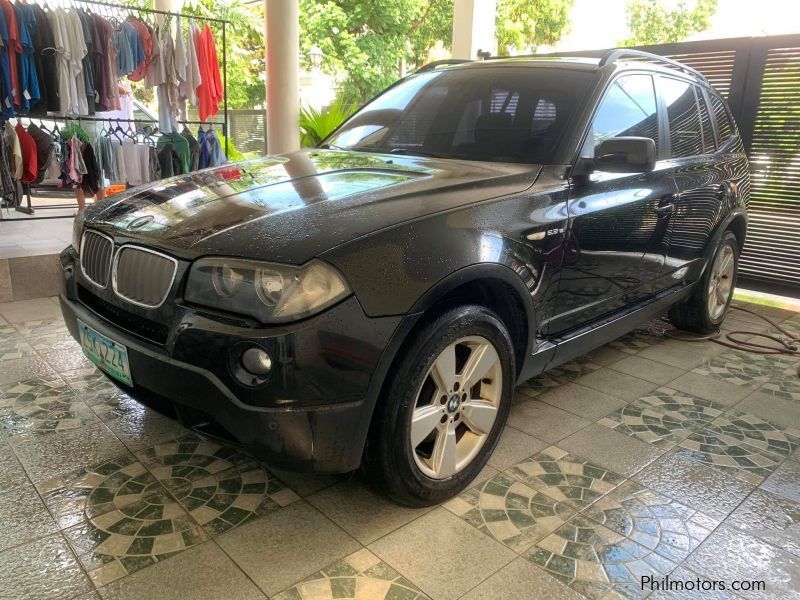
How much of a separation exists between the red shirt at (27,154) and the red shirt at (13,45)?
241 mm

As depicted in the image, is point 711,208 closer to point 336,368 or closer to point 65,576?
point 336,368

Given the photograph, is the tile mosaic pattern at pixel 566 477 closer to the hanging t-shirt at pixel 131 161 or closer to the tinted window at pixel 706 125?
the tinted window at pixel 706 125

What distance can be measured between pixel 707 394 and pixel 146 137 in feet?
17.4

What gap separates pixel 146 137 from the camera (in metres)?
6.00

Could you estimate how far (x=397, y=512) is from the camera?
7.13ft

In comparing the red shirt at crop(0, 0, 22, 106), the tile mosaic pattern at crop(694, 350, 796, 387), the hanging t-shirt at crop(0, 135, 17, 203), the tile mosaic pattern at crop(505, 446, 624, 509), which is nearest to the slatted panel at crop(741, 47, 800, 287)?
the tile mosaic pattern at crop(694, 350, 796, 387)

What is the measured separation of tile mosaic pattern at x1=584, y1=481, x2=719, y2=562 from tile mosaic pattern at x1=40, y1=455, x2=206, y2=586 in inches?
55.2

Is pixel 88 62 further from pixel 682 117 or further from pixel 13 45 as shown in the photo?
pixel 682 117

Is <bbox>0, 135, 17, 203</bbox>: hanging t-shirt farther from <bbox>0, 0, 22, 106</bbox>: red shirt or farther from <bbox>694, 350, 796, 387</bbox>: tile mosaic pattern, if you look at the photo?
<bbox>694, 350, 796, 387</bbox>: tile mosaic pattern

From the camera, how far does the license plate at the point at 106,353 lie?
1973mm

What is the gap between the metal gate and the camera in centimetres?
542

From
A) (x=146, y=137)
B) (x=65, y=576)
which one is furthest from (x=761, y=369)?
(x=146, y=137)

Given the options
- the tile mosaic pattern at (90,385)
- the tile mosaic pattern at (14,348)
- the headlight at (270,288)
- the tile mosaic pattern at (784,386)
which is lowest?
the tile mosaic pattern at (784,386)

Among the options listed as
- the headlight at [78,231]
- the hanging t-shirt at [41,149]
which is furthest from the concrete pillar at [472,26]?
the headlight at [78,231]
